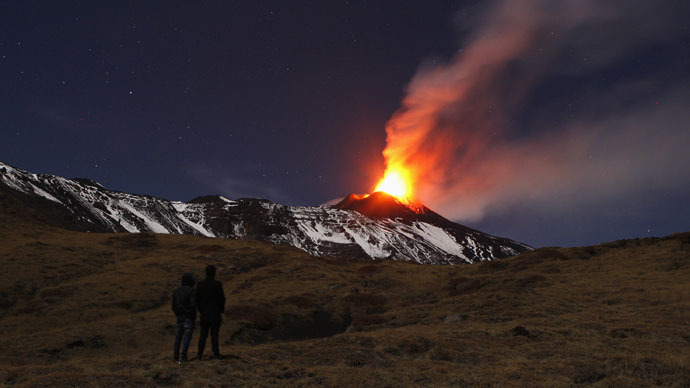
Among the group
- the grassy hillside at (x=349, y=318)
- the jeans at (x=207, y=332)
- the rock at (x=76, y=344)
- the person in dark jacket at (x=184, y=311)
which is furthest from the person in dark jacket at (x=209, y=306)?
the rock at (x=76, y=344)

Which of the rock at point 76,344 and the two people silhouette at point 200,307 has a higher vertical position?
the two people silhouette at point 200,307

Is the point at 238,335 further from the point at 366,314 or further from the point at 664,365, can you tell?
the point at 664,365

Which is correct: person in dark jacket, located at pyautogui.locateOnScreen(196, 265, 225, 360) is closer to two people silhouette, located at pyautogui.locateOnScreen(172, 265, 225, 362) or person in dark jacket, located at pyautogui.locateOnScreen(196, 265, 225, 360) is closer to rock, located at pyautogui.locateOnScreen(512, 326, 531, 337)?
two people silhouette, located at pyautogui.locateOnScreen(172, 265, 225, 362)

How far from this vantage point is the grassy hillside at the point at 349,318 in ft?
45.6

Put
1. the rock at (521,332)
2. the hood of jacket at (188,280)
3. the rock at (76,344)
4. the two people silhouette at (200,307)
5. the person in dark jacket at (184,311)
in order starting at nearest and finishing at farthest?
the person in dark jacket at (184,311) < the two people silhouette at (200,307) < the hood of jacket at (188,280) < the rock at (521,332) < the rock at (76,344)

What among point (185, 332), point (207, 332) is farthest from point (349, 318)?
point (185, 332)

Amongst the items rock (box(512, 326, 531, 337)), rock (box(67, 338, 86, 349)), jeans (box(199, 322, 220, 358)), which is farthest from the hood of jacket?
rock (box(512, 326, 531, 337))

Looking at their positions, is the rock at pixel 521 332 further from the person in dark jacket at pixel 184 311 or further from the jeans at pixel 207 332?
the person in dark jacket at pixel 184 311

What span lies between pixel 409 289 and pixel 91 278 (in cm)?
3207

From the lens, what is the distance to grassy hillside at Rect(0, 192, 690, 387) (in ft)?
45.6

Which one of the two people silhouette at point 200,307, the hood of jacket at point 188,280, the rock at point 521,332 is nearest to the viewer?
the two people silhouette at point 200,307

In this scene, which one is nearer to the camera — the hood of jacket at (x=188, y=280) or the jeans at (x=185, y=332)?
the jeans at (x=185, y=332)

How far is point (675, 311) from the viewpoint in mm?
24516

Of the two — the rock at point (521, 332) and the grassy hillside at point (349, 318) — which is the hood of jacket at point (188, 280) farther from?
the rock at point (521, 332)
